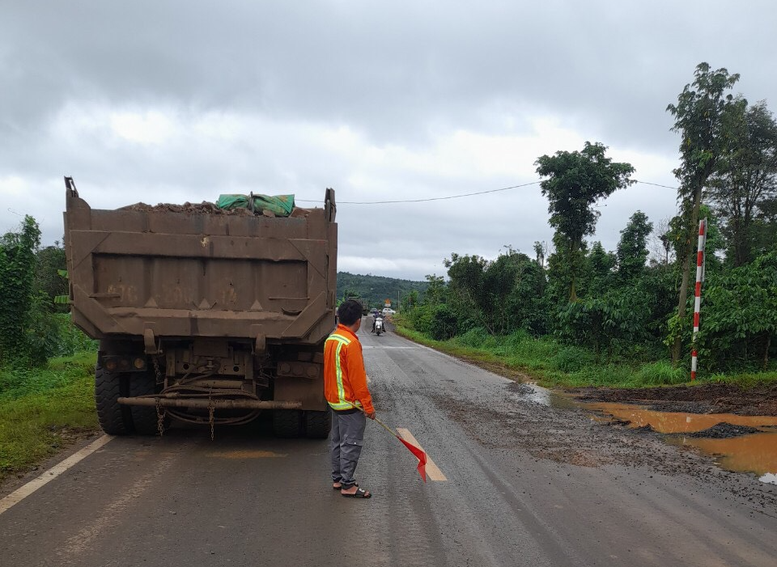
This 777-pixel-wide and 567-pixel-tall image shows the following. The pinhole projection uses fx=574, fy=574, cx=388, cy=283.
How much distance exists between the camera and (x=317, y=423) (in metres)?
6.43

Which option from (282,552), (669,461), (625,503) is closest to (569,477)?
(625,503)

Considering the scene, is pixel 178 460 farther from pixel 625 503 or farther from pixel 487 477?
pixel 625 503

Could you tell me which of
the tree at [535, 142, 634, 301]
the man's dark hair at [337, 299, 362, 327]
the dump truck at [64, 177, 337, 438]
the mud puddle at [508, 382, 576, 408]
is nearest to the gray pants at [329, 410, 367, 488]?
the man's dark hair at [337, 299, 362, 327]

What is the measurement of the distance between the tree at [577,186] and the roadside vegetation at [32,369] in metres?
15.8

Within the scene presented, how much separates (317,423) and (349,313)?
1998 mm

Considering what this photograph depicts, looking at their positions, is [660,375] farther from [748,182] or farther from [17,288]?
[748,182]

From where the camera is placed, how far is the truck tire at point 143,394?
20.7ft

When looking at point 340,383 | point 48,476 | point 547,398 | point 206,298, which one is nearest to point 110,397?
point 48,476

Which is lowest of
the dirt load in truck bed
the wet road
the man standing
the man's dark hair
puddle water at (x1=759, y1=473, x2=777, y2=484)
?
puddle water at (x1=759, y1=473, x2=777, y2=484)

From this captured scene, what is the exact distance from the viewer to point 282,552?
3582 millimetres

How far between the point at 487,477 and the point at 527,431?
2423 millimetres

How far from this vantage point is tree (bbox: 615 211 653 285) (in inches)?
864

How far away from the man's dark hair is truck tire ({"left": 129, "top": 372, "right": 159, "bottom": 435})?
8.85 feet

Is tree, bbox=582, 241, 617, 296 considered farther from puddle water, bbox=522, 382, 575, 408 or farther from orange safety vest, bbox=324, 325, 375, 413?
orange safety vest, bbox=324, 325, 375, 413
